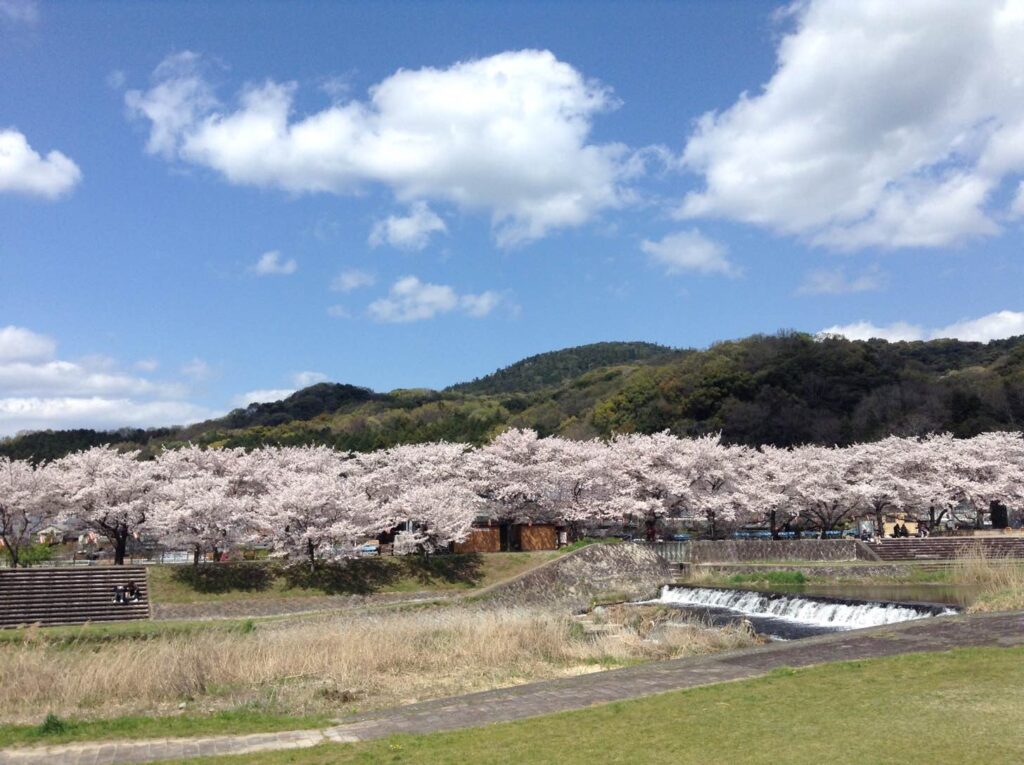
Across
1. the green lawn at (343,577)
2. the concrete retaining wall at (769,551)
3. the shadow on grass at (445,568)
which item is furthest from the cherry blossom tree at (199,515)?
the concrete retaining wall at (769,551)

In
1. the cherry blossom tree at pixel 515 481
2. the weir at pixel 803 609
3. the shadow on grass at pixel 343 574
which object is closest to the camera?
the weir at pixel 803 609

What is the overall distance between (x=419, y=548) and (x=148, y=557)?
62.2ft

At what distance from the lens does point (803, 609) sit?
1153 inches

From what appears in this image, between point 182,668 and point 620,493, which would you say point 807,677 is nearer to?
point 182,668

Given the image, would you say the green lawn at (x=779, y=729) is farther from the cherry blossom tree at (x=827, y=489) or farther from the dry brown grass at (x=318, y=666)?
the cherry blossom tree at (x=827, y=489)

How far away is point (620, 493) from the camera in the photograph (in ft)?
159

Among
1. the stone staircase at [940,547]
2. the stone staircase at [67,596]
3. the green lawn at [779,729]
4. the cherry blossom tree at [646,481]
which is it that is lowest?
the stone staircase at [940,547]

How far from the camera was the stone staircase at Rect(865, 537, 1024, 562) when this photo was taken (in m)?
40.3

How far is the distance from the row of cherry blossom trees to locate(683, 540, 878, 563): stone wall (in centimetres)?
534

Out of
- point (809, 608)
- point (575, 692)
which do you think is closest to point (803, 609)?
point (809, 608)

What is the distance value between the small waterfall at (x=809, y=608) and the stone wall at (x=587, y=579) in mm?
3621

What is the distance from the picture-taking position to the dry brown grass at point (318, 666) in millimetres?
13445

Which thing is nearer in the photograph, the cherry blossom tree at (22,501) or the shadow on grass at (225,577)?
the shadow on grass at (225,577)

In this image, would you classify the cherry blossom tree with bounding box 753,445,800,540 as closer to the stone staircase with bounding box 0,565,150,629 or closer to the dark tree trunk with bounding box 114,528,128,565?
the stone staircase with bounding box 0,565,150,629
